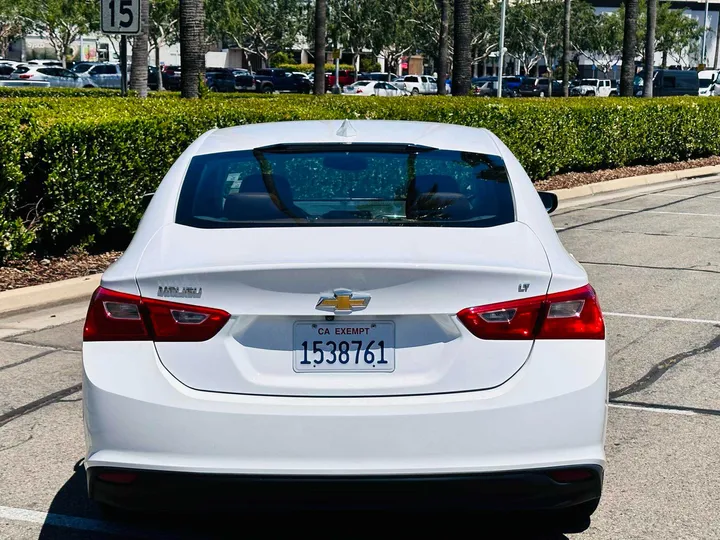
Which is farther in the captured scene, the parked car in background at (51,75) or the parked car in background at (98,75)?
the parked car in background at (98,75)

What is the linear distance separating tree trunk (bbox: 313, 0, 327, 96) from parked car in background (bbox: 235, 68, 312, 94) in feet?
100

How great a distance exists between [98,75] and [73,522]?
52565 mm

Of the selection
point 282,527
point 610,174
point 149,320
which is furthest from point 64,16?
point 149,320

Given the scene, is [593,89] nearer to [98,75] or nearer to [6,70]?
[98,75]

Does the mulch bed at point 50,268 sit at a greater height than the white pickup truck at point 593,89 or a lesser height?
lesser

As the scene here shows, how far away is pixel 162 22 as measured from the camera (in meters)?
67.3

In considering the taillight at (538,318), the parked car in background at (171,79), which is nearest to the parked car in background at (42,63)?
the parked car in background at (171,79)

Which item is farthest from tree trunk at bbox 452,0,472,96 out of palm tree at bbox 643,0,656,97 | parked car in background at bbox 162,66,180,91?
parked car in background at bbox 162,66,180,91

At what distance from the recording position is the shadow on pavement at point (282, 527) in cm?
451

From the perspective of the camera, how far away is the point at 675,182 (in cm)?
2194

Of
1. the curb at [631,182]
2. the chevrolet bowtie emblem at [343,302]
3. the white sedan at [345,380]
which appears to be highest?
the chevrolet bowtie emblem at [343,302]

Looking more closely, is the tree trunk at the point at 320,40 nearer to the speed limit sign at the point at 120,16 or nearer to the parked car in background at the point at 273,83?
the speed limit sign at the point at 120,16

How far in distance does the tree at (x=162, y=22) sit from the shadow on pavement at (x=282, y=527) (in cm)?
5236

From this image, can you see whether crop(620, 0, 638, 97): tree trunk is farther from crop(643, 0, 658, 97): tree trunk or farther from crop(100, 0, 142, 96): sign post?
crop(100, 0, 142, 96): sign post
